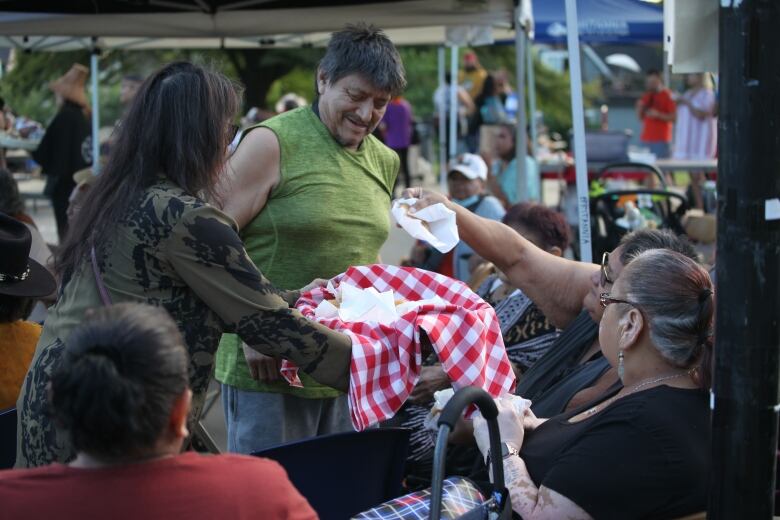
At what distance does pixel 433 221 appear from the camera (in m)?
3.36

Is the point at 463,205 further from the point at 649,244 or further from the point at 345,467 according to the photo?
the point at 345,467

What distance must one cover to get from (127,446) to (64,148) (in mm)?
9265

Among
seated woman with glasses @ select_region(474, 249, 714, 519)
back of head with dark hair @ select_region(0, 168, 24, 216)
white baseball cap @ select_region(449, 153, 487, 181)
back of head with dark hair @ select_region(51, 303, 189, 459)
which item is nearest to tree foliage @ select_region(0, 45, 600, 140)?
white baseball cap @ select_region(449, 153, 487, 181)

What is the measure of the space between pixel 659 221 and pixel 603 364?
411cm

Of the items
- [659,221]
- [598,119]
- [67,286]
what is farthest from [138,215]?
[598,119]

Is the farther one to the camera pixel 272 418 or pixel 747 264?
pixel 272 418

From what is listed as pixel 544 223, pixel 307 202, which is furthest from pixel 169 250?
pixel 544 223

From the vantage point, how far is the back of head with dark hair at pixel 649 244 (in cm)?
334

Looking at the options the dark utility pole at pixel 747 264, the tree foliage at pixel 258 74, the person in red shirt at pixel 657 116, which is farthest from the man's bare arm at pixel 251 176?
the person in red shirt at pixel 657 116

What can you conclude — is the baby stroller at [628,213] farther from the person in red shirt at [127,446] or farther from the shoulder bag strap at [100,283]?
the person in red shirt at [127,446]

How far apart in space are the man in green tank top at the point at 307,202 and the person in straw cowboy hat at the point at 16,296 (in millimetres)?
711

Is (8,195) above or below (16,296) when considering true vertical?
above

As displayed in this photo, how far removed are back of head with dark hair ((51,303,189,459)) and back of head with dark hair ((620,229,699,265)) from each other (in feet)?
6.38

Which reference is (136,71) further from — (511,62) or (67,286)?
(67,286)
